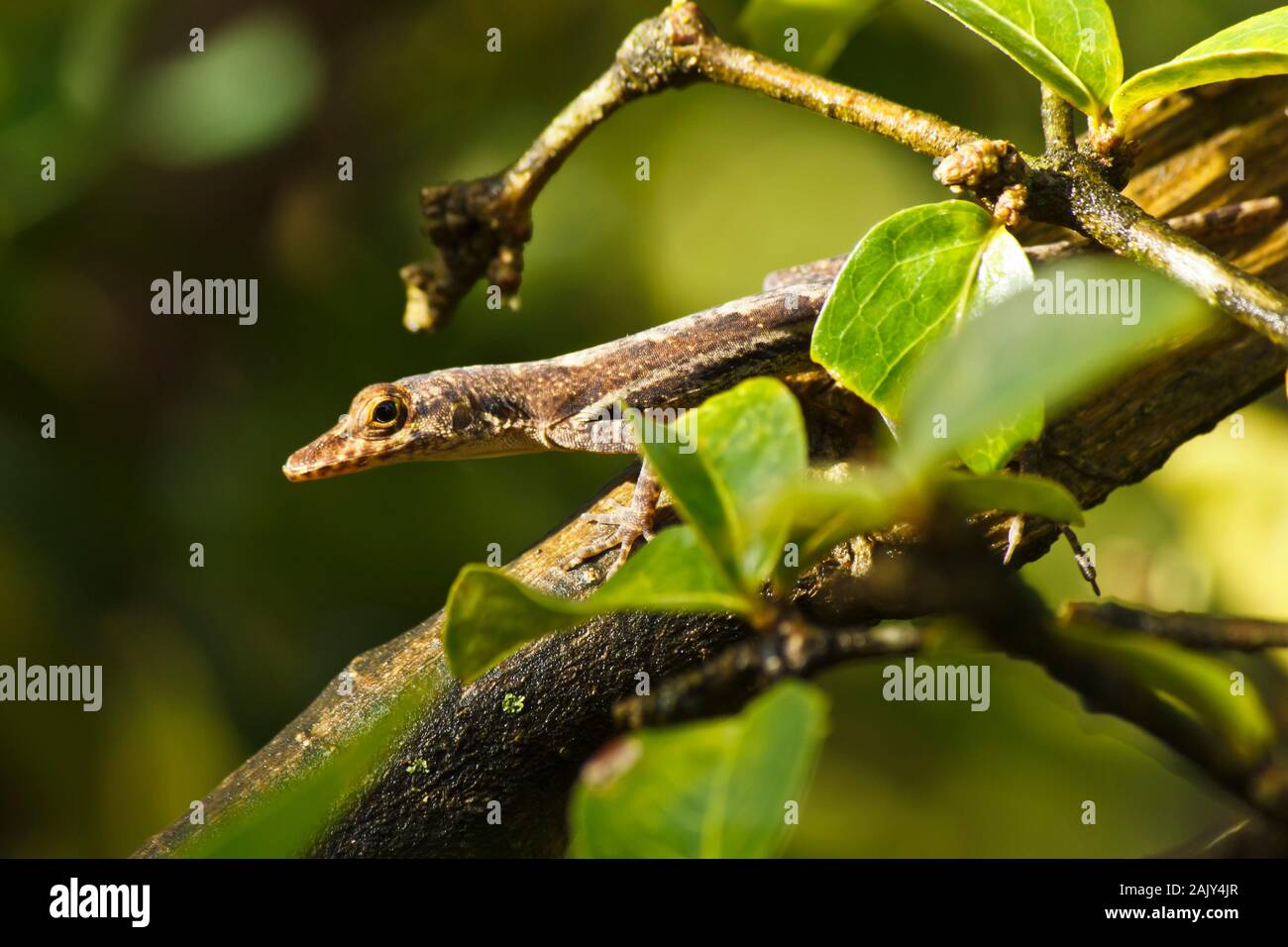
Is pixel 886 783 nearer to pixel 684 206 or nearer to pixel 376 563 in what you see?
pixel 376 563

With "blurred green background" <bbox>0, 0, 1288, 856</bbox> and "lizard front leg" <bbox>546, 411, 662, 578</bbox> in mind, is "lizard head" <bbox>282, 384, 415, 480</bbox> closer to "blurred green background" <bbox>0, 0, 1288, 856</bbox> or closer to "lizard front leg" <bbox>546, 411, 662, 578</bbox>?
"lizard front leg" <bbox>546, 411, 662, 578</bbox>

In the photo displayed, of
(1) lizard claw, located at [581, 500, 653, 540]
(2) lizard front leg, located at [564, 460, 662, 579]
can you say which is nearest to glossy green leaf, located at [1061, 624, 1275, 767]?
(2) lizard front leg, located at [564, 460, 662, 579]

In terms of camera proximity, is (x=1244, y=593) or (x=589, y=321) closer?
(x=1244, y=593)
